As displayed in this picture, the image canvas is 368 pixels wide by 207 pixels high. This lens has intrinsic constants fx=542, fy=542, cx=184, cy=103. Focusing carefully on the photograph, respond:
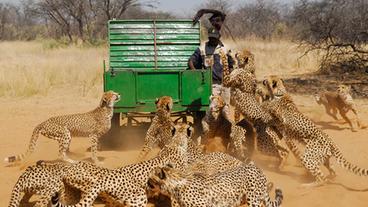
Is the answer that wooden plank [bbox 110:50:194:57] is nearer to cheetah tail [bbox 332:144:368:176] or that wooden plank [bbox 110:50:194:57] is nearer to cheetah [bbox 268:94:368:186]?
cheetah [bbox 268:94:368:186]

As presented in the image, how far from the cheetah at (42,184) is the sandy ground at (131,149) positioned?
820 millimetres

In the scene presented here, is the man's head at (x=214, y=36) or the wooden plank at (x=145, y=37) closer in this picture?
the man's head at (x=214, y=36)

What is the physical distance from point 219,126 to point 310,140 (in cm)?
147

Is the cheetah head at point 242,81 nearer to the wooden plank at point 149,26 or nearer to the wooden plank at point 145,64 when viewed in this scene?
the wooden plank at point 145,64

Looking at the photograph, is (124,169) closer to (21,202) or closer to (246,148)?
(21,202)

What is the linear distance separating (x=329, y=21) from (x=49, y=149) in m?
9.84

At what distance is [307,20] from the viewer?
53.8 feet

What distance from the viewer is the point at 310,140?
267 inches

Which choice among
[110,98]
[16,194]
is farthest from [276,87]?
[16,194]

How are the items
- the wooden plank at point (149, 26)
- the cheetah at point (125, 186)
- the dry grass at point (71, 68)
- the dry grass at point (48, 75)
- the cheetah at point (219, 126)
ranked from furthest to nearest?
the dry grass at point (71, 68) → the dry grass at point (48, 75) → the wooden plank at point (149, 26) → the cheetah at point (219, 126) → the cheetah at point (125, 186)

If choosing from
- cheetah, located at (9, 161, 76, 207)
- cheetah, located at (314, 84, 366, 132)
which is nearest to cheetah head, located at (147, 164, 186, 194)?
cheetah, located at (9, 161, 76, 207)

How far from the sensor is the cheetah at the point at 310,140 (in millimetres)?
6551

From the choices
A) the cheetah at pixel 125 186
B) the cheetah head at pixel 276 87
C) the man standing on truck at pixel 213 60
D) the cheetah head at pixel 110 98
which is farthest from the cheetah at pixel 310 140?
the cheetah head at pixel 110 98

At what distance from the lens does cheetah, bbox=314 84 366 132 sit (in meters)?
9.86
